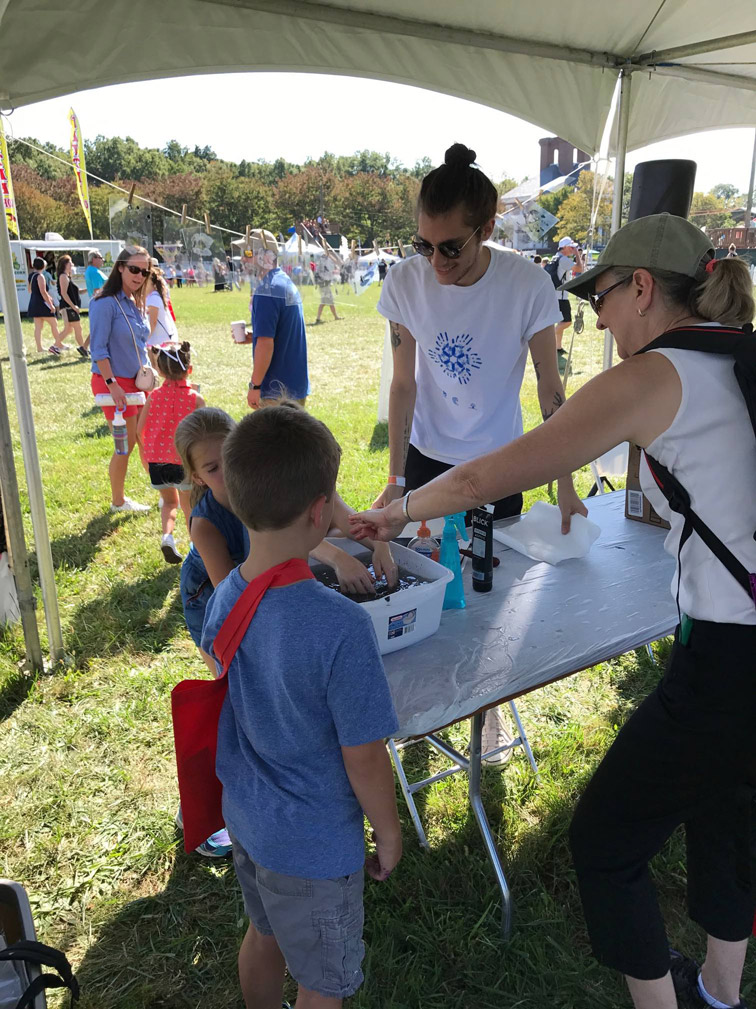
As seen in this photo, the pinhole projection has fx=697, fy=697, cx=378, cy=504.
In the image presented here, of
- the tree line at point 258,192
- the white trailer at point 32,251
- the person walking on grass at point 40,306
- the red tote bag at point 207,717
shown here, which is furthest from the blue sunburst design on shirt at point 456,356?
the white trailer at point 32,251

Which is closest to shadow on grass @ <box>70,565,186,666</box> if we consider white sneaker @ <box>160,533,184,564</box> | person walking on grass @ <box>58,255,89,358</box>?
white sneaker @ <box>160,533,184,564</box>

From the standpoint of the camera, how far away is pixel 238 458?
116cm

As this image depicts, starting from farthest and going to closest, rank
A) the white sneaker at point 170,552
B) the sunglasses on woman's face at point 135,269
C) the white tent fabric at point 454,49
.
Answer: the sunglasses on woman's face at point 135,269
the white sneaker at point 170,552
the white tent fabric at point 454,49

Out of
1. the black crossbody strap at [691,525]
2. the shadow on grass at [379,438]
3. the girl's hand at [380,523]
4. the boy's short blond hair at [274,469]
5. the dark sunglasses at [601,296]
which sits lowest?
the shadow on grass at [379,438]

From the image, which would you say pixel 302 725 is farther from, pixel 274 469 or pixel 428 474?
pixel 428 474

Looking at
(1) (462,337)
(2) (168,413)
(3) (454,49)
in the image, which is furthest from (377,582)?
(3) (454,49)

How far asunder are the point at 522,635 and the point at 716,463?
2.39 ft

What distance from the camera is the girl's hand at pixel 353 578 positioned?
5.55ft

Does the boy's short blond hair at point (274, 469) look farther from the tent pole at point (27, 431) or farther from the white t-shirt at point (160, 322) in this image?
the white t-shirt at point (160, 322)

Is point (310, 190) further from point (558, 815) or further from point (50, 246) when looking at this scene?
point (50, 246)

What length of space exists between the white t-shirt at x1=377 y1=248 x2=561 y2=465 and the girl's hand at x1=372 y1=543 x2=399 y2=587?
800 mm

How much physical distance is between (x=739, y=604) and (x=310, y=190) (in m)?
6.18

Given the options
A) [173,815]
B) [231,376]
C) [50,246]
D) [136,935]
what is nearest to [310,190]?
[231,376]

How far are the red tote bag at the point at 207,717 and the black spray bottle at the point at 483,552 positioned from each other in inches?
36.6
